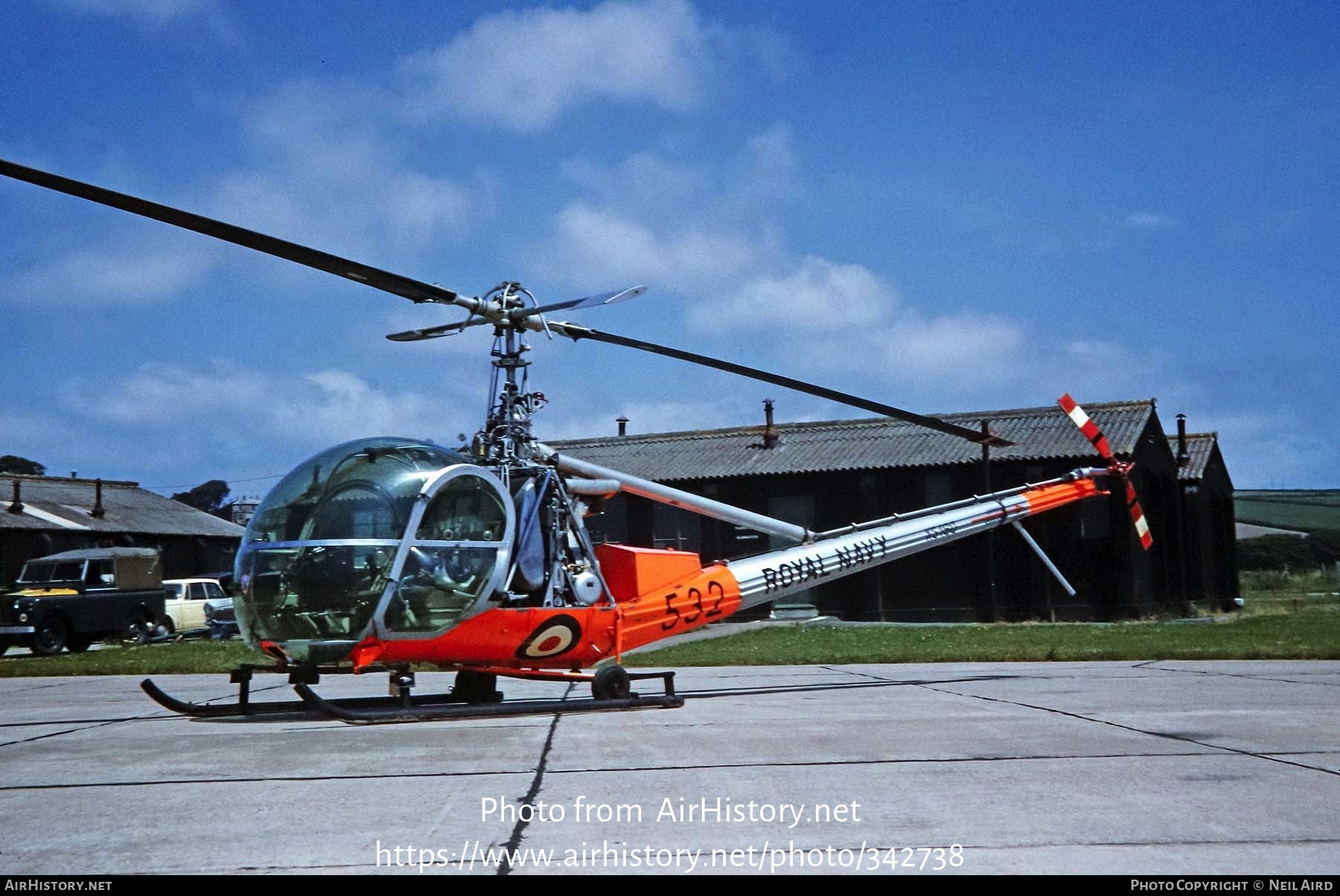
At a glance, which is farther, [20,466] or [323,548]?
[20,466]

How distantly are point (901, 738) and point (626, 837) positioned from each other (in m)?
3.54

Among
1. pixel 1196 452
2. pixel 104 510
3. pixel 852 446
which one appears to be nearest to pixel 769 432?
pixel 852 446

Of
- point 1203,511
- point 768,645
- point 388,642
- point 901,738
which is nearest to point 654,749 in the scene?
point 901,738

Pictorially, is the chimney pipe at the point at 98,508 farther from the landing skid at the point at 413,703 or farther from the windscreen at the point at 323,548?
the windscreen at the point at 323,548

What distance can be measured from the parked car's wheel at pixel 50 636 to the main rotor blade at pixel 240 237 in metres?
20.9

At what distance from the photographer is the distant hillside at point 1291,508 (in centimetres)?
6638

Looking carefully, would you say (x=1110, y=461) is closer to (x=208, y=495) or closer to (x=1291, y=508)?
(x=1291, y=508)

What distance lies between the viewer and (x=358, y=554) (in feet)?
29.6

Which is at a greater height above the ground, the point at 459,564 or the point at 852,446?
the point at 852,446

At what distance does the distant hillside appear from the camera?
6638cm

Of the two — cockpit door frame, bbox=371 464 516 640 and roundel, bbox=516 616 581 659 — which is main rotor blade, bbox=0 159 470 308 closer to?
cockpit door frame, bbox=371 464 516 640

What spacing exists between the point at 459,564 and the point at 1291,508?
6842 cm

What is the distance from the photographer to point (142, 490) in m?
48.6

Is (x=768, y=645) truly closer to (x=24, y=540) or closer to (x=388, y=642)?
(x=388, y=642)
